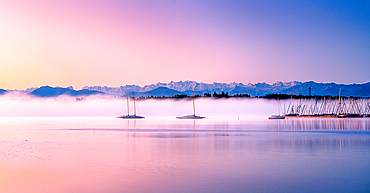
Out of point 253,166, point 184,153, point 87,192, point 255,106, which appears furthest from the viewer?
point 255,106

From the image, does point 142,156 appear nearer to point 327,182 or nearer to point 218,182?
point 218,182

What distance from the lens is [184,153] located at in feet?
58.9

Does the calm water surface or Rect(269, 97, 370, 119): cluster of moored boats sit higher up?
the calm water surface

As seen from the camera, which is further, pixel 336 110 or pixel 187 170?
pixel 336 110

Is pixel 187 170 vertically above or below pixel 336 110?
above

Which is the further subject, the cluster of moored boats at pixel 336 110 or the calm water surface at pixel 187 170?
the cluster of moored boats at pixel 336 110

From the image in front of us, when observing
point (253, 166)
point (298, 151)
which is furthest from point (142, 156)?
point (298, 151)

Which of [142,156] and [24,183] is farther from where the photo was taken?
[142,156]

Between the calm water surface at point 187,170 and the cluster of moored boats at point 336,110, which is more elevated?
the calm water surface at point 187,170

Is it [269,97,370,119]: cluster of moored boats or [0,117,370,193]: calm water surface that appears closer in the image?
[0,117,370,193]: calm water surface

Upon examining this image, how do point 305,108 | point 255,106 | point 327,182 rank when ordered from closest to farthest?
point 327,182, point 305,108, point 255,106

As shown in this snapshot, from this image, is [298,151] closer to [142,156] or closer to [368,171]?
[368,171]

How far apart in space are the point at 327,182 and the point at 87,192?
7474mm

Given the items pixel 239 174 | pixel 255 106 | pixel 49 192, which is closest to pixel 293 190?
pixel 239 174
